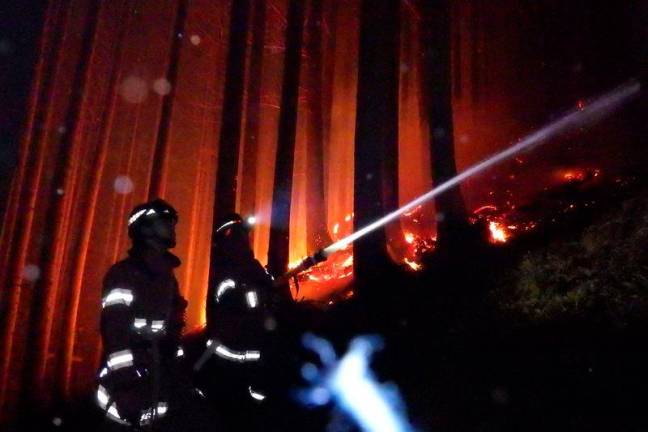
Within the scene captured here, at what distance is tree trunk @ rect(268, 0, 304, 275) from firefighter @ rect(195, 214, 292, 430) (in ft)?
20.4

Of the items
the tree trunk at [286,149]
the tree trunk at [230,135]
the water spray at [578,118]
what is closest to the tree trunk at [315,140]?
the water spray at [578,118]

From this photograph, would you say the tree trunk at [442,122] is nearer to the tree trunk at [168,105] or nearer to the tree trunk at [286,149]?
the tree trunk at [286,149]

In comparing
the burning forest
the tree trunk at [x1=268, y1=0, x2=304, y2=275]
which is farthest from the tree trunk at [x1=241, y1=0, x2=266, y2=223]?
the tree trunk at [x1=268, y1=0, x2=304, y2=275]

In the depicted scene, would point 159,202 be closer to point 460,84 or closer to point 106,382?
point 106,382

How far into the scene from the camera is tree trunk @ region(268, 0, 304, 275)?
11.4 meters

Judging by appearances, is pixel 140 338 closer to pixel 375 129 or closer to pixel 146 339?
pixel 146 339

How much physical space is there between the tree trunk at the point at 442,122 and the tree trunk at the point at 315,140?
6085 mm

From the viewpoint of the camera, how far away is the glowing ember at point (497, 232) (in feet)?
30.0

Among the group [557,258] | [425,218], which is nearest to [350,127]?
[425,218]

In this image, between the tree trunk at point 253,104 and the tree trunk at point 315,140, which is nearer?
the tree trunk at point 253,104

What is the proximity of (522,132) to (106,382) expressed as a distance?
18.8m

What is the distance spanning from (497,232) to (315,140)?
8911mm

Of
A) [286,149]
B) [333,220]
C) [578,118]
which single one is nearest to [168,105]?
[286,149]

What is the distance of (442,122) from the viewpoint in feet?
35.2
